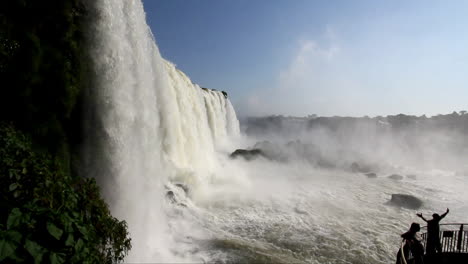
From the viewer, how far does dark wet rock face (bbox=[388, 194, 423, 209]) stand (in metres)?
17.4

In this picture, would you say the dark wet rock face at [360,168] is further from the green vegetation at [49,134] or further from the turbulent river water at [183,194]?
the green vegetation at [49,134]

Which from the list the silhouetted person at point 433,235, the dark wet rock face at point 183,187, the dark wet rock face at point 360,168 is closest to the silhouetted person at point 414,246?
the silhouetted person at point 433,235

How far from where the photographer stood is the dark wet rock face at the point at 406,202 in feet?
57.0

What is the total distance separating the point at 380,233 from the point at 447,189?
1532cm

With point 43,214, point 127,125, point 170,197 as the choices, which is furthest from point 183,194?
point 43,214

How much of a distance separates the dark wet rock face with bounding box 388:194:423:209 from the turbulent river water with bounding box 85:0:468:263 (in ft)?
1.64

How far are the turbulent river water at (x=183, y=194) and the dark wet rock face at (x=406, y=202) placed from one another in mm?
498

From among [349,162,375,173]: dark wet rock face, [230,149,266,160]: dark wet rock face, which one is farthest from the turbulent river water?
[349,162,375,173]: dark wet rock face

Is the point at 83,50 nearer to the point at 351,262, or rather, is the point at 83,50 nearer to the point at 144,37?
the point at 144,37

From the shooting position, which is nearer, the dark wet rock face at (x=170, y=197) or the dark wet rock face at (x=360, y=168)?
the dark wet rock face at (x=170, y=197)

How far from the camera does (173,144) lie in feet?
55.3

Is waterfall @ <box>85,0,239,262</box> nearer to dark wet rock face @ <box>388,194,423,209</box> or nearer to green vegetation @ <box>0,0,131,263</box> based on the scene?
green vegetation @ <box>0,0,131,263</box>

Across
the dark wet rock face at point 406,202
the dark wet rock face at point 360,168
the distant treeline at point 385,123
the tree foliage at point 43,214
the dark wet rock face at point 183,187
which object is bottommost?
the tree foliage at point 43,214

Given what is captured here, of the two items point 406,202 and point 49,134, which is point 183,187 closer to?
point 49,134
